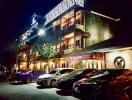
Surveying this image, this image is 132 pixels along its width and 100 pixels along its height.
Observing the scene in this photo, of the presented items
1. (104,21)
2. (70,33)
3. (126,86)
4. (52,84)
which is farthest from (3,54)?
(126,86)

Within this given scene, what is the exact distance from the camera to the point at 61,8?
40.3 m

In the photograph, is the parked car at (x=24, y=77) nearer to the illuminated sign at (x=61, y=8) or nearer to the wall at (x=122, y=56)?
the wall at (x=122, y=56)

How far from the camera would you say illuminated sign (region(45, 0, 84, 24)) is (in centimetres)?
3612

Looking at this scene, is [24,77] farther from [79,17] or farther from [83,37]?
[79,17]

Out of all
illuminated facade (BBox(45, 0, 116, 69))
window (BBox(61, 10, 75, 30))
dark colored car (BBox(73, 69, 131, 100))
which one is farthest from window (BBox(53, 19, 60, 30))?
dark colored car (BBox(73, 69, 131, 100))

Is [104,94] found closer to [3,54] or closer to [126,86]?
[126,86]

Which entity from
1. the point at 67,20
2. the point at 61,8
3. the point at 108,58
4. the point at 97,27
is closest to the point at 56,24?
the point at 67,20

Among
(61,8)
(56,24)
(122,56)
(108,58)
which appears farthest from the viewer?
(56,24)

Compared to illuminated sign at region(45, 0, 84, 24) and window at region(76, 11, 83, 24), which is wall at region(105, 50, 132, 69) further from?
illuminated sign at region(45, 0, 84, 24)

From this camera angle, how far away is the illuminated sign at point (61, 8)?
3612cm

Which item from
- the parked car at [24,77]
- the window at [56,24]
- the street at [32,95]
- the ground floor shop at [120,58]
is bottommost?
the street at [32,95]

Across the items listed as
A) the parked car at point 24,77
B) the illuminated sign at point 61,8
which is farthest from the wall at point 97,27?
the parked car at point 24,77

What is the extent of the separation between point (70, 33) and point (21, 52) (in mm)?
31237

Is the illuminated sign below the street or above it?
above
